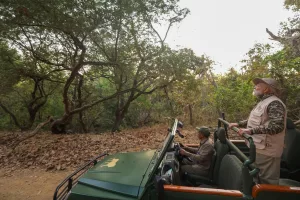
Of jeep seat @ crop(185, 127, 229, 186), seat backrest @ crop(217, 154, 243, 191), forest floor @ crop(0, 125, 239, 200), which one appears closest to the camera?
seat backrest @ crop(217, 154, 243, 191)

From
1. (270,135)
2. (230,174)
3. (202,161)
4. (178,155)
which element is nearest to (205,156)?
(202,161)

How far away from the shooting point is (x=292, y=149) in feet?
10.7

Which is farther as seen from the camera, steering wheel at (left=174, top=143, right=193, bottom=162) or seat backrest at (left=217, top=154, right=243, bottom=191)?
steering wheel at (left=174, top=143, right=193, bottom=162)

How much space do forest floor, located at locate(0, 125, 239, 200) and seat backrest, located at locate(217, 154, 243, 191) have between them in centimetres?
324

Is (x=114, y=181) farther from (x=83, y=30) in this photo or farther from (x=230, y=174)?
(x=83, y=30)

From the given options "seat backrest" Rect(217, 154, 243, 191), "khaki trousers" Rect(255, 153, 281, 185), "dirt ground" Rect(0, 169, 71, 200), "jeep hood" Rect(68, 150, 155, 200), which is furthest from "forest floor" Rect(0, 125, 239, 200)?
"khaki trousers" Rect(255, 153, 281, 185)

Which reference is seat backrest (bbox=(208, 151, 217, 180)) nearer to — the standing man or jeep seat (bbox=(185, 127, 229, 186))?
jeep seat (bbox=(185, 127, 229, 186))

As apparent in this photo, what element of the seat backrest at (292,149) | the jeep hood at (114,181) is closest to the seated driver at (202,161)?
the jeep hood at (114,181)

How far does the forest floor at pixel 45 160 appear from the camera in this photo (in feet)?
15.4

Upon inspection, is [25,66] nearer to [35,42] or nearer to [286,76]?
[35,42]

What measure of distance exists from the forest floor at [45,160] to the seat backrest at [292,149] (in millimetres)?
4104

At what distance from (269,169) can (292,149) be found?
105 centimetres

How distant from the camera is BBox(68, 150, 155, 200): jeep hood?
217cm

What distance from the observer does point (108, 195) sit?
2172 mm
